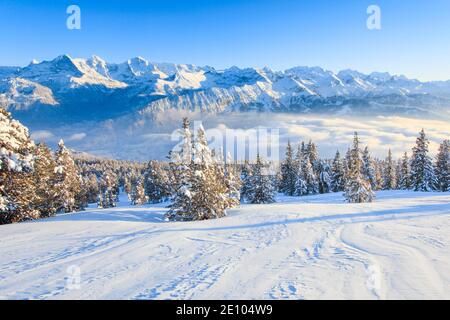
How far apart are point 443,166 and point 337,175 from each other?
18.1 metres

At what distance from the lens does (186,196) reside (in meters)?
23.3

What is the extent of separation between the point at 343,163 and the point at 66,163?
2051 inches

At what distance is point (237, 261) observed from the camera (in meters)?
9.05

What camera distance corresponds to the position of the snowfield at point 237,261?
6.93m

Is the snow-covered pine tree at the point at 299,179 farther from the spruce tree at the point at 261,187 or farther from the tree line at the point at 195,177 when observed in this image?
the spruce tree at the point at 261,187

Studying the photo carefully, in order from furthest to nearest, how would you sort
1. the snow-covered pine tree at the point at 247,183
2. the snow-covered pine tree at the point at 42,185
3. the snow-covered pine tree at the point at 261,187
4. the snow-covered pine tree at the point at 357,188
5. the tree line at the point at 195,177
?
the snow-covered pine tree at the point at 247,183, the snow-covered pine tree at the point at 261,187, the snow-covered pine tree at the point at 357,188, the snow-covered pine tree at the point at 42,185, the tree line at the point at 195,177

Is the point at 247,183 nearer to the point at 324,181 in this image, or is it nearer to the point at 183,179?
the point at 324,181

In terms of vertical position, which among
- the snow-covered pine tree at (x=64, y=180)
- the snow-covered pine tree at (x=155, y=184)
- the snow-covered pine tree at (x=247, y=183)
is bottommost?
the snow-covered pine tree at (x=155, y=184)

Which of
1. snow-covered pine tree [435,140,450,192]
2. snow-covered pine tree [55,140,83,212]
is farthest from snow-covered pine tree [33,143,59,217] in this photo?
snow-covered pine tree [435,140,450,192]

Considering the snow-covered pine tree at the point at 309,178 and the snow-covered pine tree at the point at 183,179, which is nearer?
the snow-covered pine tree at the point at 183,179

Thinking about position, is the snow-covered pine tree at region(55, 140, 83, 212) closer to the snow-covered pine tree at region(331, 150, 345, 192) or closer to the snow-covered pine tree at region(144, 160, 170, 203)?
the snow-covered pine tree at region(144, 160, 170, 203)

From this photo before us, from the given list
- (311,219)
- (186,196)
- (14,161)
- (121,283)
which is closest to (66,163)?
(14,161)

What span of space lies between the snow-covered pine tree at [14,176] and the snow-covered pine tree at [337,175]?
179 feet


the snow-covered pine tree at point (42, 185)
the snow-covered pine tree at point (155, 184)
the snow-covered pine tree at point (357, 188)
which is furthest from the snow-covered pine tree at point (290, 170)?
the snow-covered pine tree at point (42, 185)
